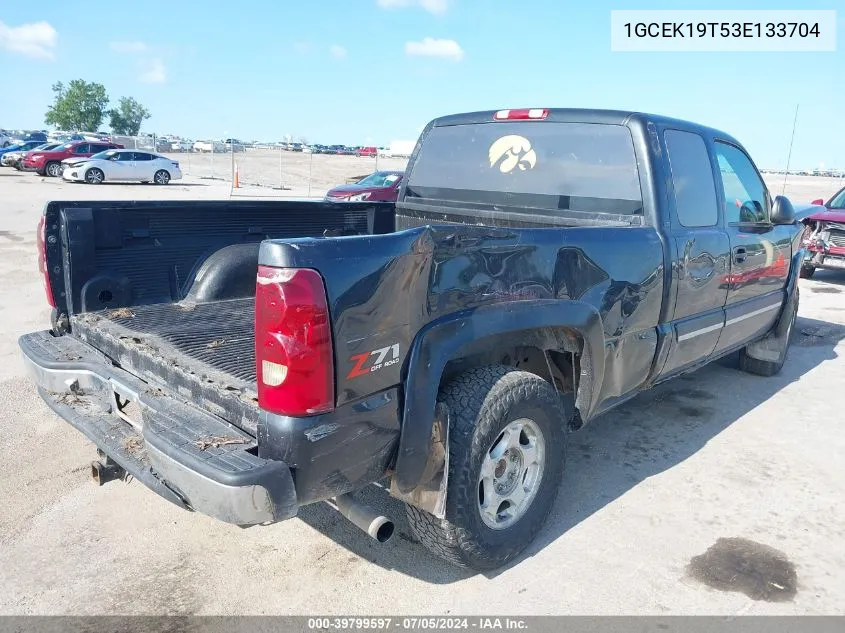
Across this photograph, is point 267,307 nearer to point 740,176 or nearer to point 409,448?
point 409,448

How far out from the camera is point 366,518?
242 cm

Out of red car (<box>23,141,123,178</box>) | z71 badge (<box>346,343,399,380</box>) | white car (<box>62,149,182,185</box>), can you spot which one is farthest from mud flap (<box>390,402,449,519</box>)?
red car (<box>23,141,123,178</box>)

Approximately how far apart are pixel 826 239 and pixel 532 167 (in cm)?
824

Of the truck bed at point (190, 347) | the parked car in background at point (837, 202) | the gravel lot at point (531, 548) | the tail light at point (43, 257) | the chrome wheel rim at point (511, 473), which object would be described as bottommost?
the gravel lot at point (531, 548)

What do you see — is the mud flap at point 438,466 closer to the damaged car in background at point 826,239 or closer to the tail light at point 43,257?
the tail light at point 43,257

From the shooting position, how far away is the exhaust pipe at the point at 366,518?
240cm

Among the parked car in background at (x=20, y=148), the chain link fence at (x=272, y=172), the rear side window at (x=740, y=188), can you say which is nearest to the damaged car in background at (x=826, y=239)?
the rear side window at (x=740, y=188)

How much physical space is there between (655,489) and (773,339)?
8.80 feet

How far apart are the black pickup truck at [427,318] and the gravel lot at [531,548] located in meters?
0.27

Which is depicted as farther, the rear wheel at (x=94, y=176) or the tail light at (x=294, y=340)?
the rear wheel at (x=94, y=176)

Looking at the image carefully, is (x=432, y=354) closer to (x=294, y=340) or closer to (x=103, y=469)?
(x=294, y=340)

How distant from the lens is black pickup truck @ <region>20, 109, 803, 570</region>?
216cm

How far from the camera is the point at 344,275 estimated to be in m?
2.13

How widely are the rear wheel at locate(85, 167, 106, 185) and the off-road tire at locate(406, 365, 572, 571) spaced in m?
27.5
